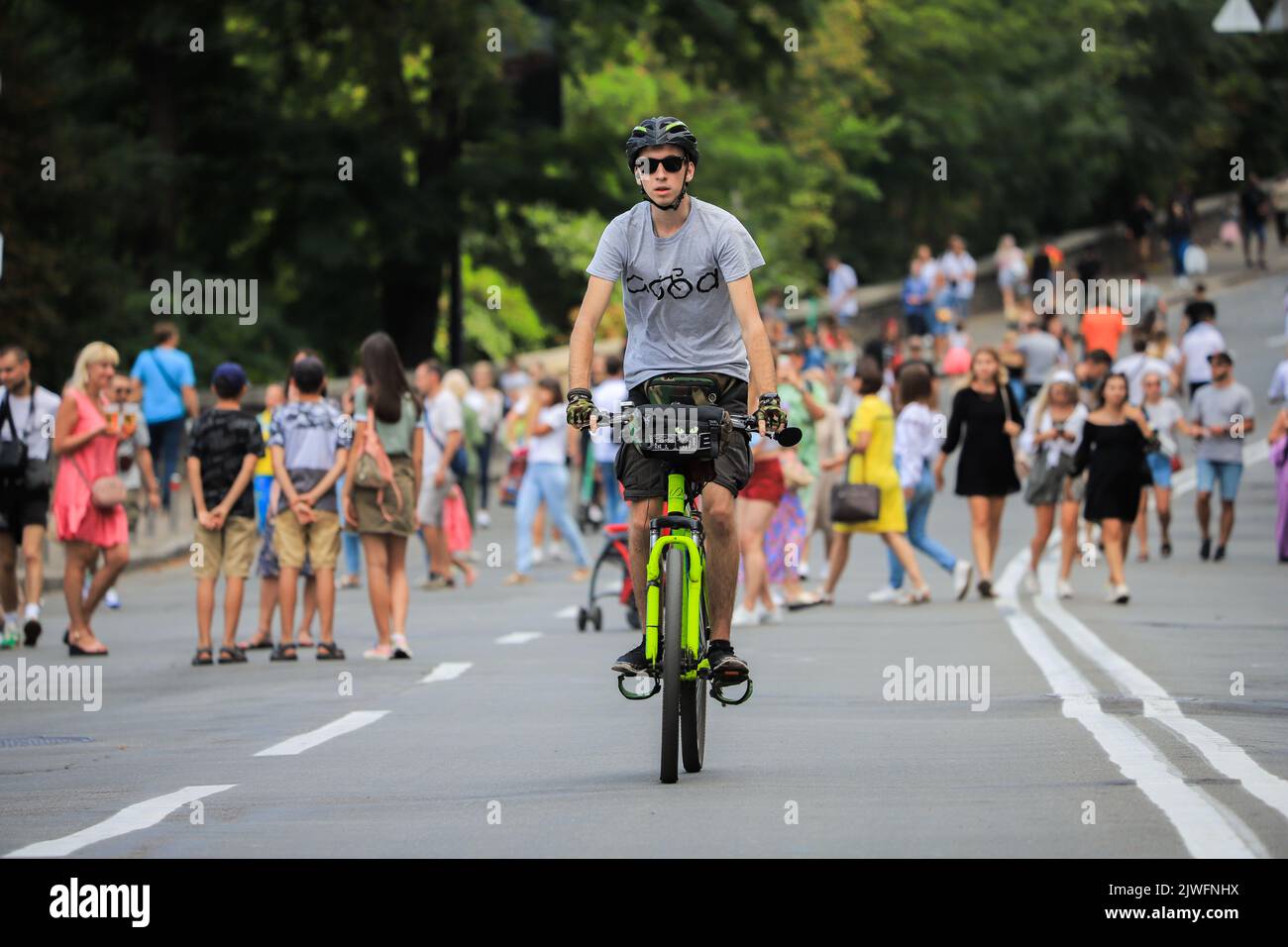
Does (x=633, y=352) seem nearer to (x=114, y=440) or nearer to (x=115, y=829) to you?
(x=115, y=829)

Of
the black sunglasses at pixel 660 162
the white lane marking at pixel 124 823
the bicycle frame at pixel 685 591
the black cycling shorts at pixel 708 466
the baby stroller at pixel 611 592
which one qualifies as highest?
the black sunglasses at pixel 660 162

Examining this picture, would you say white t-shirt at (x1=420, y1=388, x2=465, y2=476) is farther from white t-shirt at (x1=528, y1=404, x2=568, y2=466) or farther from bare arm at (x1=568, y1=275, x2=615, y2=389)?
bare arm at (x1=568, y1=275, x2=615, y2=389)

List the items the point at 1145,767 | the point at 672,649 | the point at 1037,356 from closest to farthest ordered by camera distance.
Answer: the point at 672,649
the point at 1145,767
the point at 1037,356

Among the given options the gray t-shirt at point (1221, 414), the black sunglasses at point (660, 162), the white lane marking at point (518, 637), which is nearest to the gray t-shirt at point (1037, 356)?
the gray t-shirt at point (1221, 414)

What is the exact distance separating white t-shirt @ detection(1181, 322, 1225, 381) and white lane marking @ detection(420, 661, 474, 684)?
1632cm

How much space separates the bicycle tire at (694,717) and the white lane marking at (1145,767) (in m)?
1.47

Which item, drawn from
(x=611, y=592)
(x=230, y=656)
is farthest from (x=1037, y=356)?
(x=230, y=656)

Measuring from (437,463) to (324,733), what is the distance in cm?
1109

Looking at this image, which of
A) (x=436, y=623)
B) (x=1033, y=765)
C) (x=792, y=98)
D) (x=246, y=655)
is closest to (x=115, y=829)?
(x=1033, y=765)

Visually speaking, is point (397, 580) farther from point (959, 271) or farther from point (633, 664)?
point (959, 271)

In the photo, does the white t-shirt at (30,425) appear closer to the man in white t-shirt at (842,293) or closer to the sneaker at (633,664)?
the sneaker at (633,664)

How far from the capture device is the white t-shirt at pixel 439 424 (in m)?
22.5

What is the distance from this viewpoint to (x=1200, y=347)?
30.2m
